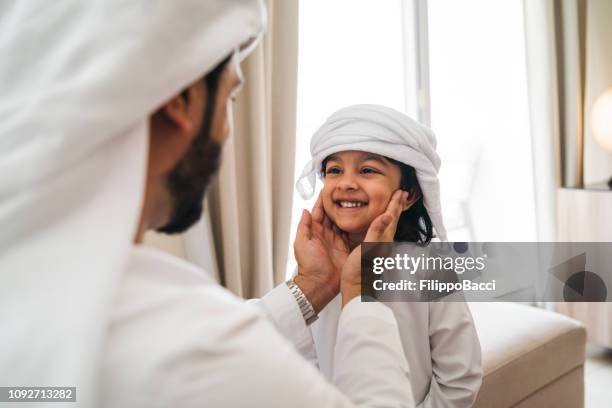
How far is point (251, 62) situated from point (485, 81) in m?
2.31

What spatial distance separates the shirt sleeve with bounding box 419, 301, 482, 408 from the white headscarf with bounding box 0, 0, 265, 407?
37.3 inches

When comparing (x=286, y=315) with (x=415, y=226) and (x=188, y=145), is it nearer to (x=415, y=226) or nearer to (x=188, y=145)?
(x=415, y=226)

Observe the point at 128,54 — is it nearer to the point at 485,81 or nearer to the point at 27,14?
the point at 27,14

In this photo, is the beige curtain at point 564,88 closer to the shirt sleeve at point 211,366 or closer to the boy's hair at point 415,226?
the boy's hair at point 415,226

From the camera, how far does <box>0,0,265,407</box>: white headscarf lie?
0.62m

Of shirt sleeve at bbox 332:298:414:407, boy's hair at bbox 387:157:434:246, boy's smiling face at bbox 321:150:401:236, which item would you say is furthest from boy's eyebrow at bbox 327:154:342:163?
shirt sleeve at bbox 332:298:414:407

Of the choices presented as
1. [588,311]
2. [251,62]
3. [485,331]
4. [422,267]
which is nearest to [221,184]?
[251,62]

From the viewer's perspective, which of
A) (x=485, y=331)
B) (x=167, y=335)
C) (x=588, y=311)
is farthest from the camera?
(x=588, y=311)

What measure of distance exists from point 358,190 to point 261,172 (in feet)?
2.86

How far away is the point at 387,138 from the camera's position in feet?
4.54

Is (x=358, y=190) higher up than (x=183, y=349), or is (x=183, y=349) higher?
(x=358, y=190)

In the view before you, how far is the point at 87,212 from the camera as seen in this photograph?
2.17 feet

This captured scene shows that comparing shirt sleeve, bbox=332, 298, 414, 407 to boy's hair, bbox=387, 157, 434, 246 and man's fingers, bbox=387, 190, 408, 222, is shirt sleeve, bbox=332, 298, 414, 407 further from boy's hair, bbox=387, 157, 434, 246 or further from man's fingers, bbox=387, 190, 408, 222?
boy's hair, bbox=387, 157, 434, 246

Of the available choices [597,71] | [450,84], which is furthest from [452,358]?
[597,71]
